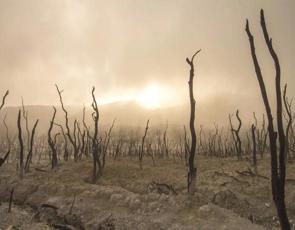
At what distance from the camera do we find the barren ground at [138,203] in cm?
1080

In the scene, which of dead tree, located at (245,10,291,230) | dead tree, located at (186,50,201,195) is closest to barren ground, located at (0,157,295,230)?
dead tree, located at (186,50,201,195)

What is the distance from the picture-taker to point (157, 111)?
547ft

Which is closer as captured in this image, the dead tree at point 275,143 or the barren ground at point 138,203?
the dead tree at point 275,143

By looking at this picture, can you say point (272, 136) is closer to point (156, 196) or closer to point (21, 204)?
point (156, 196)

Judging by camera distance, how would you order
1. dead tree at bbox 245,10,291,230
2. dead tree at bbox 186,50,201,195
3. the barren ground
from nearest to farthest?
dead tree at bbox 245,10,291,230 < the barren ground < dead tree at bbox 186,50,201,195

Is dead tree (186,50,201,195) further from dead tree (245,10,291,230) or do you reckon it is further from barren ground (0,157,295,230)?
dead tree (245,10,291,230)

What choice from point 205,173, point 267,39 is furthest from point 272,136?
point 205,173

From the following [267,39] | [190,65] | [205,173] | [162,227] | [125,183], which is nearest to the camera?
[267,39]

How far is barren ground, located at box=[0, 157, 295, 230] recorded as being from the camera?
10805mm

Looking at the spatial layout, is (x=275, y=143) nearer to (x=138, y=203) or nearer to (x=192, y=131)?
(x=138, y=203)

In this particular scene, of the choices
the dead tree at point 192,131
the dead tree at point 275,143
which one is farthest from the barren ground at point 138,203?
the dead tree at point 275,143

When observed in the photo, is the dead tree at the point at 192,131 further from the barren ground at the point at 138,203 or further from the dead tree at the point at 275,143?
the dead tree at the point at 275,143

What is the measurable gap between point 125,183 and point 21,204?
17.1 feet

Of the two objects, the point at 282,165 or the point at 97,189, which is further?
the point at 97,189
